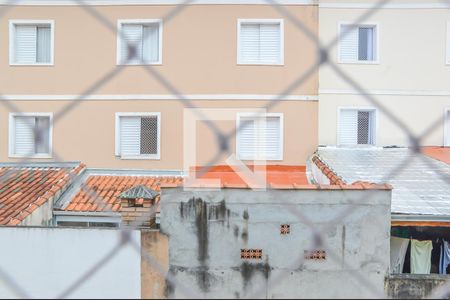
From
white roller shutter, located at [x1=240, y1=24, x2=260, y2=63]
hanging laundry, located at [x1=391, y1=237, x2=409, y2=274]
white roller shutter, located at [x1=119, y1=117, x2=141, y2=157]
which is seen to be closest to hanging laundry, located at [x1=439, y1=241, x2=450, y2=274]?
hanging laundry, located at [x1=391, y1=237, x2=409, y2=274]

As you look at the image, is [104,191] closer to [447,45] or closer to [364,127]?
[364,127]

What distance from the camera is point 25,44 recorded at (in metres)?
4.18

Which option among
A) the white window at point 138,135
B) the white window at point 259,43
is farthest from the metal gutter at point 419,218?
the white window at point 138,135

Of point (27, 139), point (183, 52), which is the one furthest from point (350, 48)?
point (27, 139)

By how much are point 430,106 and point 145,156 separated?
8.62 feet

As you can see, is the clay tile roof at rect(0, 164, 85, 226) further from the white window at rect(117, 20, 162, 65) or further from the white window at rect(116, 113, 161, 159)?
the white window at rect(117, 20, 162, 65)

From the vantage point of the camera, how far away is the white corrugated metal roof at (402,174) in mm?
2346

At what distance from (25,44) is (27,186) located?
1.50m

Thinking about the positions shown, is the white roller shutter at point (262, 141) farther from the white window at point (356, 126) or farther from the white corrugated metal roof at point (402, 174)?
the white window at point (356, 126)

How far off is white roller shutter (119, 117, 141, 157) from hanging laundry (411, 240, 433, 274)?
8.15 feet

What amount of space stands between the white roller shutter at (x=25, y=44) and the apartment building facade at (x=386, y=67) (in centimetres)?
261

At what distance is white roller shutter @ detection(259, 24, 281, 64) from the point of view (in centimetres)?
404

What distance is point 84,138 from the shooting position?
4.12m

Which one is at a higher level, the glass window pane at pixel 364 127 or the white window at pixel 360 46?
the white window at pixel 360 46
